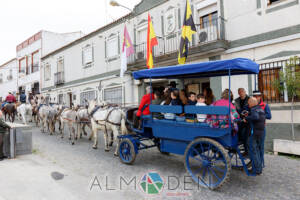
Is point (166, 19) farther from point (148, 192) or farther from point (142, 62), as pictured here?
point (148, 192)

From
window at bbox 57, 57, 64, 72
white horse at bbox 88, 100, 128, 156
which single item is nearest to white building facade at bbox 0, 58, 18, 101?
window at bbox 57, 57, 64, 72

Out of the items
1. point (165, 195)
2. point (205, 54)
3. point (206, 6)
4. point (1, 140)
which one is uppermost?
point (206, 6)

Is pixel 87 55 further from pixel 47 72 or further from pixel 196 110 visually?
pixel 196 110

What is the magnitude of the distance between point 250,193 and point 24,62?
99.6ft

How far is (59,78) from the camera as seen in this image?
20.4 meters

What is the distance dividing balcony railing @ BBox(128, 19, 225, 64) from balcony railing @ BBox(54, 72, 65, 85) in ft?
34.1

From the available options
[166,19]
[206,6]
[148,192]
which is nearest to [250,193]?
[148,192]

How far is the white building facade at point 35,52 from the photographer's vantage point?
78.5ft

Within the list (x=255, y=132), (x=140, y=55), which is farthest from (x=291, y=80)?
(x=140, y=55)

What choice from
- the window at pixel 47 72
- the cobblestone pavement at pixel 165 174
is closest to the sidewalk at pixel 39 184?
A: the cobblestone pavement at pixel 165 174

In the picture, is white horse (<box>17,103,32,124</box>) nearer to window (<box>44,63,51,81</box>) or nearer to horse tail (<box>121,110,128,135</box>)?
window (<box>44,63,51,81</box>)

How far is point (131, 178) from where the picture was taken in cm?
464

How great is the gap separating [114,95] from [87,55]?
184 inches

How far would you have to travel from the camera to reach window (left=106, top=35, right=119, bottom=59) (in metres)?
14.2
